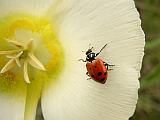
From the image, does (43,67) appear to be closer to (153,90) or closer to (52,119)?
(52,119)

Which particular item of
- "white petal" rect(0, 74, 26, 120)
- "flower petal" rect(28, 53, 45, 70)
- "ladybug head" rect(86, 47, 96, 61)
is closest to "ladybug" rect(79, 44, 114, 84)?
"ladybug head" rect(86, 47, 96, 61)

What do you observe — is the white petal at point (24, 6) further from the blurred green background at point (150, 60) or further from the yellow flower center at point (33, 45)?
the blurred green background at point (150, 60)

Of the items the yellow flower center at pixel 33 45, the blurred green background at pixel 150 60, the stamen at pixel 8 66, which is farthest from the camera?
the blurred green background at pixel 150 60

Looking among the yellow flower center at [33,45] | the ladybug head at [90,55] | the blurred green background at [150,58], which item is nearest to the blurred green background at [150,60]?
the blurred green background at [150,58]

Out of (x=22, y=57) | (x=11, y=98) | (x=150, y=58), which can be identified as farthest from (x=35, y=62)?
(x=150, y=58)

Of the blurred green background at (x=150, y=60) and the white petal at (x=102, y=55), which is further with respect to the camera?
the blurred green background at (x=150, y=60)

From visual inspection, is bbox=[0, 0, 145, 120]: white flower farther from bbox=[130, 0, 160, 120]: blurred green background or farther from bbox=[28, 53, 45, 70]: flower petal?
bbox=[130, 0, 160, 120]: blurred green background

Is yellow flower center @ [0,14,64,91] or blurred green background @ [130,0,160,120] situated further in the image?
blurred green background @ [130,0,160,120]
